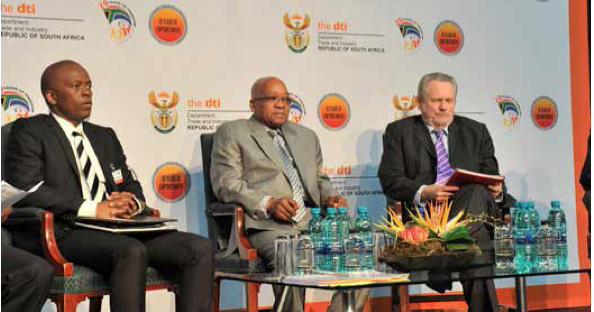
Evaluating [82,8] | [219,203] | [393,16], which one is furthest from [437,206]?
[82,8]

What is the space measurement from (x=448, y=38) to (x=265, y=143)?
6.49 ft

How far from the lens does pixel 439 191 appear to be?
16.7ft

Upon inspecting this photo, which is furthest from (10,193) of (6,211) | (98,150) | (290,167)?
(290,167)

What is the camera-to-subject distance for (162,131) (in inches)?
220

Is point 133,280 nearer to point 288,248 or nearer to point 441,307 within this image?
point 288,248

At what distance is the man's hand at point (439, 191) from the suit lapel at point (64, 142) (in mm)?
1957

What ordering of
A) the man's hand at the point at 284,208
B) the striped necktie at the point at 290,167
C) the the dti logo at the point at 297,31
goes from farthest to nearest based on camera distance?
the the dti logo at the point at 297,31
the striped necktie at the point at 290,167
the man's hand at the point at 284,208

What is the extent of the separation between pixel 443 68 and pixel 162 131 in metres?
2.09

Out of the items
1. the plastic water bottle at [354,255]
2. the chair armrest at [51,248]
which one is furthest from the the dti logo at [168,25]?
the plastic water bottle at [354,255]

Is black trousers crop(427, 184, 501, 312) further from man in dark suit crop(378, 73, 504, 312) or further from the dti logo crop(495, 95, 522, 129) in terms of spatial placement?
the dti logo crop(495, 95, 522, 129)

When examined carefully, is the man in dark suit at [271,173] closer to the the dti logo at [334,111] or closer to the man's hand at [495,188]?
the the dti logo at [334,111]

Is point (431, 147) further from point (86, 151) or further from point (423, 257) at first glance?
point (86, 151)

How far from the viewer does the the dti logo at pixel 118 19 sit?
17.8 ft

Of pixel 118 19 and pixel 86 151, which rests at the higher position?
pixel 118 19
